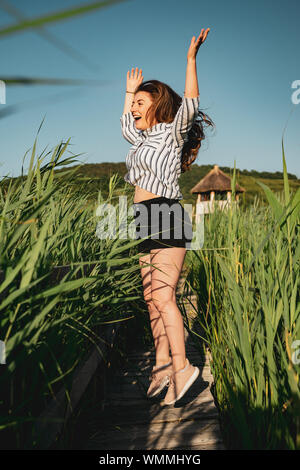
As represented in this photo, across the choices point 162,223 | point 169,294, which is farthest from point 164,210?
point 169,294

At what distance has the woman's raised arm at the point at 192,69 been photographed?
1.53 m

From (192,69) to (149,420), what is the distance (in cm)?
166

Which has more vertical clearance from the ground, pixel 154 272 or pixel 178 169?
pixel 178 169

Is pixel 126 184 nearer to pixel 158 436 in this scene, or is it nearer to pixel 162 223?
pixel 162 223

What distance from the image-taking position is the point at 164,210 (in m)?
1.75

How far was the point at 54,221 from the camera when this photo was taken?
159 cm

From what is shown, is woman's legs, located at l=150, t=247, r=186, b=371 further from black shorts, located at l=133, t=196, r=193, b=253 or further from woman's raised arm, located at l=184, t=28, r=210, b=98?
woman's raised arm, located at l=184, t=28, r=210, b=98

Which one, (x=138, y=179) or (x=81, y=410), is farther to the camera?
(x=138, y=179)

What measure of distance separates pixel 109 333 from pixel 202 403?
60 cm

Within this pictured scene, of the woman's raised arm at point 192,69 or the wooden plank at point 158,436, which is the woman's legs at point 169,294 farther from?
the woman's raised arm at point 192,69
